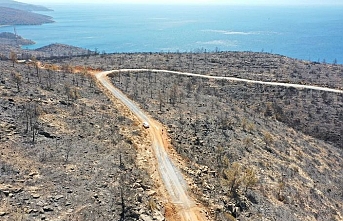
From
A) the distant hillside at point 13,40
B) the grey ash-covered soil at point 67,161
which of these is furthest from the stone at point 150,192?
the distant hillside at point 13,40

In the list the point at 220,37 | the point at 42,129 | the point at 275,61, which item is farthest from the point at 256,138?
the point at 220,37

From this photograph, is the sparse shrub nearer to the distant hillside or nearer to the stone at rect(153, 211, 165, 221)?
the stone at rect(153, 211, 165, 221)

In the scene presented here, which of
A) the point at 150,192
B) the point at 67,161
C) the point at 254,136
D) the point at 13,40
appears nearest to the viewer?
the point at 150,192

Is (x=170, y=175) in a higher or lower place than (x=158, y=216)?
higher

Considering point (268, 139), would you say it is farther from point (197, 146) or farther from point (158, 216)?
point (158, 216)

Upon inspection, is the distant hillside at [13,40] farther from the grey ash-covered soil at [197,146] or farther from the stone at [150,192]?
the stone at [150,192]

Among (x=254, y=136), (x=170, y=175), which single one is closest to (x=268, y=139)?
(x=254, y=136)

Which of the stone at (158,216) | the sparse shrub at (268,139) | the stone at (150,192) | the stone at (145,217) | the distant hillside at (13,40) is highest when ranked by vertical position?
the distant hillside at (13,40)

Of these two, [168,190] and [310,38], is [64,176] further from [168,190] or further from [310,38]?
[310,38]
